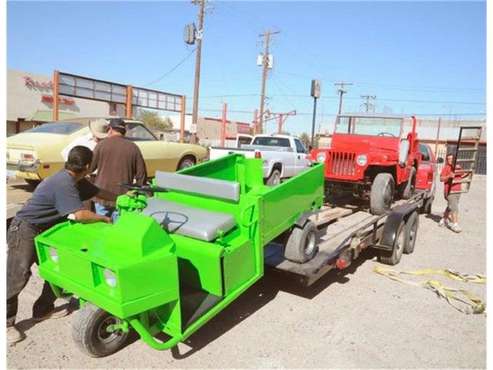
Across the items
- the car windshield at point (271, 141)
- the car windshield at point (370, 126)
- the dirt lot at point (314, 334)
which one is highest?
the car windshield at point (370, 126)

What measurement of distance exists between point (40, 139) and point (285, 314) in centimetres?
653

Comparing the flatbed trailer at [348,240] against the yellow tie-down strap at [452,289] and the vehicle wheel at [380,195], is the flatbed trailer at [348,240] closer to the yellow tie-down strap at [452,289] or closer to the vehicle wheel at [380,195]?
the vehicle wheel at [380,195]

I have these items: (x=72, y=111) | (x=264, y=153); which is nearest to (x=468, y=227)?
(x=264, y=153)

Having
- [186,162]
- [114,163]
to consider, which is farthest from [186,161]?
[114,163]

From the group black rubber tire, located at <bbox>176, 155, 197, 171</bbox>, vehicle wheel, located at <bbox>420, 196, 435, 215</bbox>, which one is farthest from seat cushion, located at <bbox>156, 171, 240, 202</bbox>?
vehicle wheel, located at <bbox>420, 196, 435, 215</bbox>

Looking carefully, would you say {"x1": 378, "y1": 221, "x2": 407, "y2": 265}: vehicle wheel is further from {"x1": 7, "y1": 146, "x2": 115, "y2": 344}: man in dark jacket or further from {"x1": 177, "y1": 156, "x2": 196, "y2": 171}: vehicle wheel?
{"x1": 177, "y1": 156, "x2": 196, "y2": 171}: vehicle wheel

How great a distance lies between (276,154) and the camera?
34.9 feet

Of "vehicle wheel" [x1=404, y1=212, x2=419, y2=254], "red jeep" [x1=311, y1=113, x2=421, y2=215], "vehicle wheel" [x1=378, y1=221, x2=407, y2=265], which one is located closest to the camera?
"vehicle wheel" [x1=378, y1=221, x2=407, y2=265]

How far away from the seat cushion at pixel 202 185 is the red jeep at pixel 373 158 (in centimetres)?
405

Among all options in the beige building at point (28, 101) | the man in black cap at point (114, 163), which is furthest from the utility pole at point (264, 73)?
the man in black cap at point (114, 163)

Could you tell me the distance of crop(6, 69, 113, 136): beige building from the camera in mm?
29203

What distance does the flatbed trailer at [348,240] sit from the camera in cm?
387

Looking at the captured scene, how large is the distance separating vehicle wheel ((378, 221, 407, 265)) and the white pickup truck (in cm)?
382

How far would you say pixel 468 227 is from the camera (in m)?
8.86
